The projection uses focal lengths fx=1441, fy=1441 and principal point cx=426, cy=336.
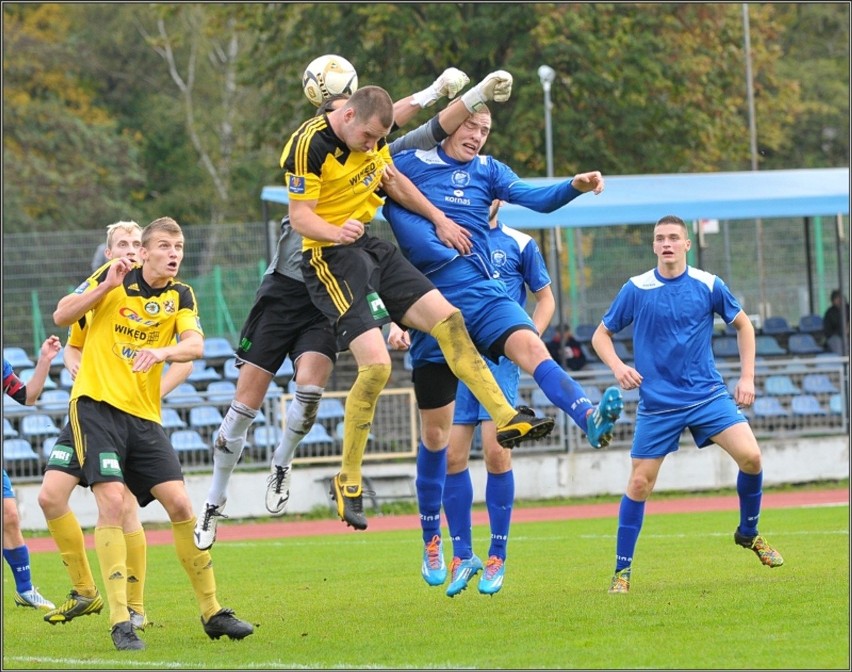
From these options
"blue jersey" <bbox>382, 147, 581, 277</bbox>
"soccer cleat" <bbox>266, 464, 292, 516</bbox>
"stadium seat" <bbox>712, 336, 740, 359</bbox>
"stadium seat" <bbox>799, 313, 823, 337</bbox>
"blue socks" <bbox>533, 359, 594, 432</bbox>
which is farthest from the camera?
"stadium seat" <bbox>799, 313, 823, 337</bbox>

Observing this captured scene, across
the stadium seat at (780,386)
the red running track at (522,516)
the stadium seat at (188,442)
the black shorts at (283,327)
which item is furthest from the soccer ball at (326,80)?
the stadium seat at (780,386)

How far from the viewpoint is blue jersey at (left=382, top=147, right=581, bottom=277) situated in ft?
27.8

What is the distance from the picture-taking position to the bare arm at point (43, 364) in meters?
8.79

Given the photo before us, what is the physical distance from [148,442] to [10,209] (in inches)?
1135

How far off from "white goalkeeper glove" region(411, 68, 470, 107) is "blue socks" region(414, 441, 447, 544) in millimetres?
2412

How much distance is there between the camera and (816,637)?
7.25 metres

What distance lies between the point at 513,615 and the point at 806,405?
1250cm

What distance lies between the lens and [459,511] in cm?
983

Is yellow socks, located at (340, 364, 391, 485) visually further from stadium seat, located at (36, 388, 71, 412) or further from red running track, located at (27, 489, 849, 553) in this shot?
stadium seat, located at (36, 388, 71, 412)

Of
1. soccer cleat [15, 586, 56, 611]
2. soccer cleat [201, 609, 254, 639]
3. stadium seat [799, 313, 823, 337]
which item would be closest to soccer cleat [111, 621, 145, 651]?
soccer cleat [201, 609, 254, 639]

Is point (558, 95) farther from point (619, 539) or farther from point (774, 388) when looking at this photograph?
point (619, 539)

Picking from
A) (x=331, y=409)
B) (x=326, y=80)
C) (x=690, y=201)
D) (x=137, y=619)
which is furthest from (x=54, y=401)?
(x=326, y=80)

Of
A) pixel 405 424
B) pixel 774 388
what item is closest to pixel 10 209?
pixel 405 424

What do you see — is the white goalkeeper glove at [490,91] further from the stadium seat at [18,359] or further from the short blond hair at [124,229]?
the stadium seat at [18,359]
